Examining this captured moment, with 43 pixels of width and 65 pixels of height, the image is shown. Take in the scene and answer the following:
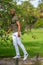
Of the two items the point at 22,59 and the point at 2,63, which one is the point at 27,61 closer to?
the point at 22,59

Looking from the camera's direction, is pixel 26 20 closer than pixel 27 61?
No

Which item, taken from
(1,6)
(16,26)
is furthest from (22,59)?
(1,6)

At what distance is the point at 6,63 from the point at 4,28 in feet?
11.8

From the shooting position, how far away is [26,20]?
16.1m

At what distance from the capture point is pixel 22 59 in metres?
12.0

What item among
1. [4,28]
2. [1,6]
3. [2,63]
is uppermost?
[1,6]

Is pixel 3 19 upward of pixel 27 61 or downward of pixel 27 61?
upward

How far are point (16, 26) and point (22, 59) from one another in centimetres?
141

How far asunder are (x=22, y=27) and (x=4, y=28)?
1.20 metres

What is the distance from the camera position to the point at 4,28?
15.2 metres

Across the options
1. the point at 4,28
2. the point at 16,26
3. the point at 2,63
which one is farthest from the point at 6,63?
the point at 4,28

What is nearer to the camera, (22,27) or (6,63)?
(6,63)

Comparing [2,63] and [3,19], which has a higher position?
[3,19]

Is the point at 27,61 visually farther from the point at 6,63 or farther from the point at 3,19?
the point at 3,19
